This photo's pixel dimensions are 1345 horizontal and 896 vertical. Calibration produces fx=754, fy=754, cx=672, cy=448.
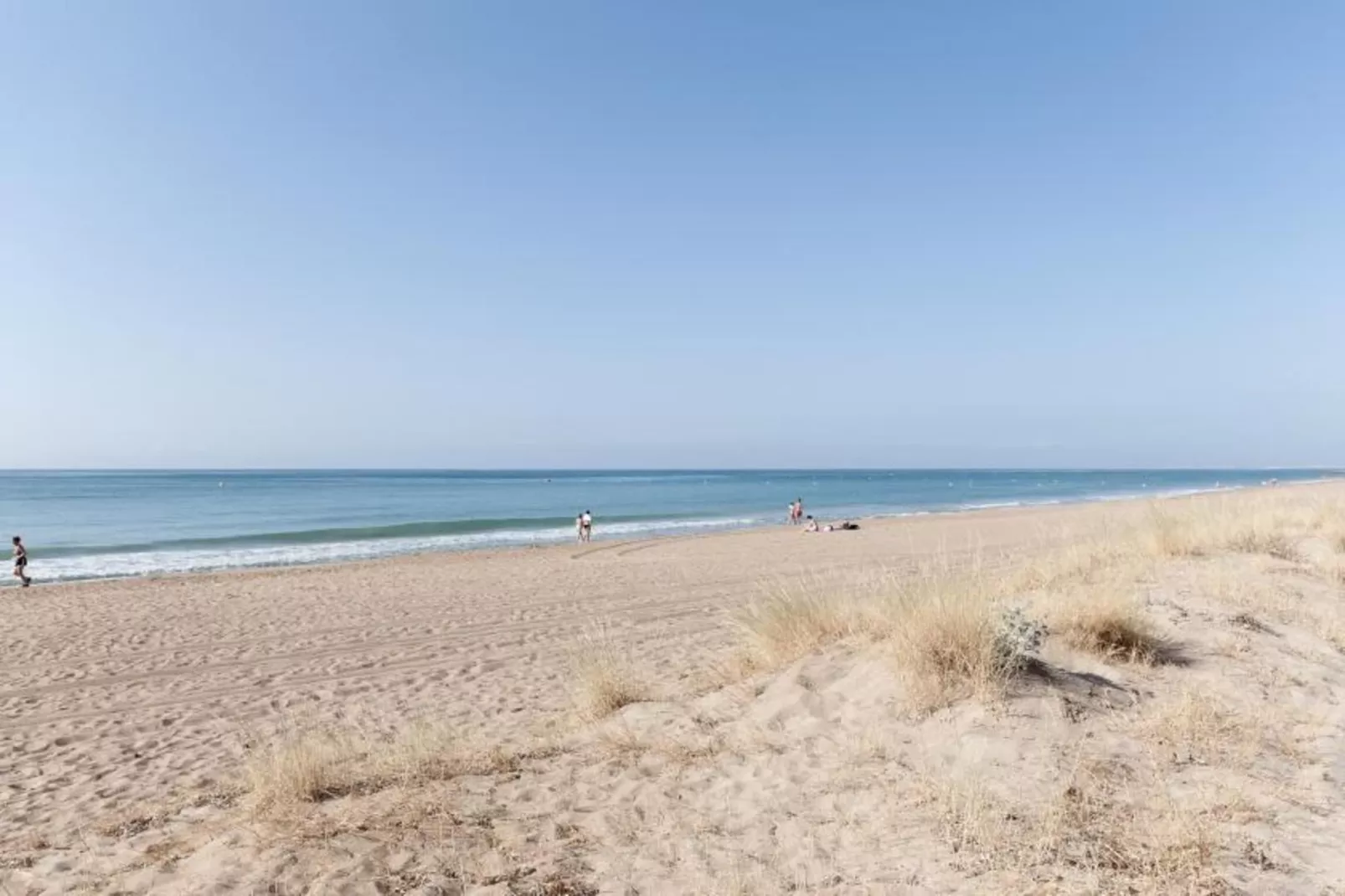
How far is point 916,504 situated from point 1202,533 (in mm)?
47905

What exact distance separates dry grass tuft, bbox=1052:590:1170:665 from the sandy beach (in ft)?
0.52

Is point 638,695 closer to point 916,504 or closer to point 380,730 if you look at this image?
point 380,730

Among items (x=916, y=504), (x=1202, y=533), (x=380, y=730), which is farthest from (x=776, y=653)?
(x=916, y=504)

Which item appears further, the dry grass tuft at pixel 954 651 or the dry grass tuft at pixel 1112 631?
the dry grass tuft at pixel 1112 631

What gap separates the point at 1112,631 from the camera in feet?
20.2

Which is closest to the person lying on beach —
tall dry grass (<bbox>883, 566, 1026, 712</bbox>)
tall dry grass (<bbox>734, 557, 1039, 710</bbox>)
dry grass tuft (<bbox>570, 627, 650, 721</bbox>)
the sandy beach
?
the sandy beach

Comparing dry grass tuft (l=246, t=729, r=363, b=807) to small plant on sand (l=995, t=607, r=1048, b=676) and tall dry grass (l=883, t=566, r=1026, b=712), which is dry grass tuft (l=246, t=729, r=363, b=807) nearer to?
tall dry grass (l=883, t=566, r=1026, b=712)

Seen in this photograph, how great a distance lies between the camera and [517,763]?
5023 mm

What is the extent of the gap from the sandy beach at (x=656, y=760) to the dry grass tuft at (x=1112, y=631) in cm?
16

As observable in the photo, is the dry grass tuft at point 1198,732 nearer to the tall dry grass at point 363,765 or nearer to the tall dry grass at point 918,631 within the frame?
the tall dry grass at point 918,631

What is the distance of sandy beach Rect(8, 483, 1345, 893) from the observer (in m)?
3.48

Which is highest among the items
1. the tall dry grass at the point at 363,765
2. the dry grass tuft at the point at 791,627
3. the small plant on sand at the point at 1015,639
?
the small plant on sand at the point at 1015,639

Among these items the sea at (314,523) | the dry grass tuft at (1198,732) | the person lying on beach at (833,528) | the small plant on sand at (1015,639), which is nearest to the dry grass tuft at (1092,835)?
the dry grass tuft at (1198,732)

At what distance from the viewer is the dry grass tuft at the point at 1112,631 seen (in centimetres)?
598
